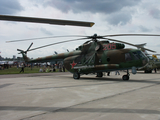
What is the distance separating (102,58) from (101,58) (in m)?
0.10

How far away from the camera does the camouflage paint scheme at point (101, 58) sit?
12609 millimetres

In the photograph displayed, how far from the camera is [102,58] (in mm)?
13867

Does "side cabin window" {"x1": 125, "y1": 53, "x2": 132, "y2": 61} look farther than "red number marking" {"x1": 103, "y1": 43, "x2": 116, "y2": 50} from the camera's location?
No

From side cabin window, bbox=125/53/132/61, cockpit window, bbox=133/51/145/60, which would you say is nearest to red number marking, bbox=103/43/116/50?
side cabin window, bbox=125/53/132/61

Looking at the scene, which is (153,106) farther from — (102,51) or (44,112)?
(102,51)

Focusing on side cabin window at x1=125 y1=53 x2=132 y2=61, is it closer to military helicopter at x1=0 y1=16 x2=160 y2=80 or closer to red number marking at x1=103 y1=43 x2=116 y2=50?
military helicopter at x1=0 y1=16 x2=160 y2=80

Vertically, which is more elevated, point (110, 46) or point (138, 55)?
point (110, 46)

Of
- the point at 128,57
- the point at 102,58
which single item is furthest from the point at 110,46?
the point at 128,57

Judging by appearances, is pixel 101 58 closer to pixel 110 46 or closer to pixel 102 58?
pixel 102 58

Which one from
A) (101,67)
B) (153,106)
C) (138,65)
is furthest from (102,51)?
(153,106)

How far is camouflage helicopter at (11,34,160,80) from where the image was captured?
1250cm

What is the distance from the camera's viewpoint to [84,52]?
50.4 feet

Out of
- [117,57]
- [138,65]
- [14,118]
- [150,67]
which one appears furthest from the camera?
[150,67]

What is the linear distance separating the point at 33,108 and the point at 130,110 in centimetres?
290
